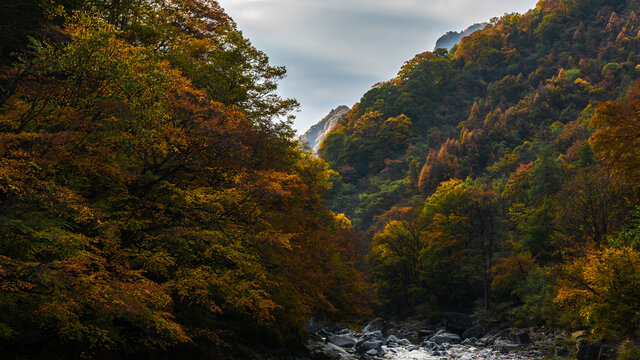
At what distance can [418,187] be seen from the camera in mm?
68188

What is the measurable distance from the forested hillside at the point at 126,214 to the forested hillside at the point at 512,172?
1300 cm

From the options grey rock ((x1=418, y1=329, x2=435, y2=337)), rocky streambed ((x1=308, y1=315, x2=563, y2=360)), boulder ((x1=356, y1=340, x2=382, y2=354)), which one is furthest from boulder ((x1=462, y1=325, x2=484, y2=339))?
boulder ((x1=356, y1=340, x2=382, y2=354))

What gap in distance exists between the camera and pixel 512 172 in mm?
53781

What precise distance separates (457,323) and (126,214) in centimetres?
2977

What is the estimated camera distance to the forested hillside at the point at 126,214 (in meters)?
7.20

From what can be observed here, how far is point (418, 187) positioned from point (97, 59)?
6274cm

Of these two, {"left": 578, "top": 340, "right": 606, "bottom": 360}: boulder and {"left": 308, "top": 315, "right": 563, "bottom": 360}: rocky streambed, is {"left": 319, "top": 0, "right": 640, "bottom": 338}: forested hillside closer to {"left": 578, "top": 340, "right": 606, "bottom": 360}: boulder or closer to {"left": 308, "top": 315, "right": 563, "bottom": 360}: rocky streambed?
{"left": 578, "top": 340, "right": 606, "bottom": 360}: boulder

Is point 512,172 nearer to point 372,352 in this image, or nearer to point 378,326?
point 378,326

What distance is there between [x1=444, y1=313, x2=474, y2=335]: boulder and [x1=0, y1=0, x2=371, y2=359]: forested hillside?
19495 millimetres

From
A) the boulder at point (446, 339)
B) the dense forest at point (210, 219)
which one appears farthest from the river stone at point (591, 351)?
the boulder at point (446, 339)

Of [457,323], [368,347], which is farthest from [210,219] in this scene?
[457,323]

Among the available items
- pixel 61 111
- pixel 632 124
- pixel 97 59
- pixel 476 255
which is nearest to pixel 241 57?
pixel 97 59

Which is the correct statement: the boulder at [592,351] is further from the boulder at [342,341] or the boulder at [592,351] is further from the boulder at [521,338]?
the boulder at [342,341]

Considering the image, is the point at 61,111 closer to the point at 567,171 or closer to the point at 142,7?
the point at 142,7
